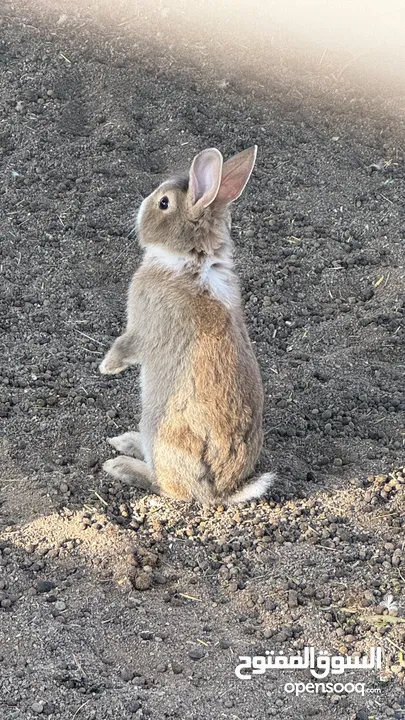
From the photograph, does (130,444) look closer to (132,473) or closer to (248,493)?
(132,473)

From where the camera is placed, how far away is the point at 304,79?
9.02 meters

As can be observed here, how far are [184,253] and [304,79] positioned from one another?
4598 millimetres

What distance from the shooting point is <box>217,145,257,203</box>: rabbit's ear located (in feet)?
15.9

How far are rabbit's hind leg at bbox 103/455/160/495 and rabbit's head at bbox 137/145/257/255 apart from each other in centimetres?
114

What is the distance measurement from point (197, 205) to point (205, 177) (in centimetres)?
15

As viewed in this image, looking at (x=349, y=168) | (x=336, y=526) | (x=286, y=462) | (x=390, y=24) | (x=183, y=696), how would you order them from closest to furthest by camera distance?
(x=183, y=696) < (x=336, y=526) < (x=286, y=462) < (x=349, y=168) < (x=390, y=24)

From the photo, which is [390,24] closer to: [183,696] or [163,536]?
[163,536]

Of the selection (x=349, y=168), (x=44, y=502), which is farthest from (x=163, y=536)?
(x=349, y=168)

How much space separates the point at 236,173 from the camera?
487 cm

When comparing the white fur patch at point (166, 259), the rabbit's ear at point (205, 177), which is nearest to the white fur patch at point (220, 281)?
the white fur patch at point (166, 259)

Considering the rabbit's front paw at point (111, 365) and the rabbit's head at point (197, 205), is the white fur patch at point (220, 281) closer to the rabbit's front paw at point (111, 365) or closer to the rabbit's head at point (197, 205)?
the rabbit's head at point (197, 205)

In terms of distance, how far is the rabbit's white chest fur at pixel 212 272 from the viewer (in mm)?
4949

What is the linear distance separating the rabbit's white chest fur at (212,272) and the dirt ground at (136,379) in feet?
3.31

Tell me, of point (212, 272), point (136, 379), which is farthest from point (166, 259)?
point (136, 379)
